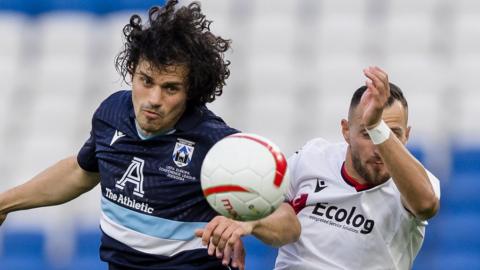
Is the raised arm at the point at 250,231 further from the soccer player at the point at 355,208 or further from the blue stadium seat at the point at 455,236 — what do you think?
the blue stadium seat at the point at 455,236

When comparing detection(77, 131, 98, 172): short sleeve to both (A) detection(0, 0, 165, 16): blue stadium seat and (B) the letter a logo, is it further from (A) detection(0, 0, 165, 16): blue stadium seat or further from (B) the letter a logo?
(A) detection(0, 0, 165, 16): blue stadium seat

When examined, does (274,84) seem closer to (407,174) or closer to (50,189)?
(50,189)

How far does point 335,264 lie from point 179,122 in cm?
112

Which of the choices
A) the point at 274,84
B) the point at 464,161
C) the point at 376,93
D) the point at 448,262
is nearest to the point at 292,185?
the point at 376,93

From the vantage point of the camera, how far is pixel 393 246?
5727 millimetres

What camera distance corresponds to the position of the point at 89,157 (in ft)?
19.1

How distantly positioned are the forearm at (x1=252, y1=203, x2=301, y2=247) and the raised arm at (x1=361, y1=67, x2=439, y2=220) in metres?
0.55

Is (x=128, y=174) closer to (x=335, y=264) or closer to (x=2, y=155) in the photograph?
(x=335, y=264)

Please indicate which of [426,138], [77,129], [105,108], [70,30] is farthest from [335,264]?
[70,30]

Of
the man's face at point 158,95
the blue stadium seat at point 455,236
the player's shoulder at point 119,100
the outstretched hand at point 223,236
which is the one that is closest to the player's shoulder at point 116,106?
the player's shoulder at point 119,100

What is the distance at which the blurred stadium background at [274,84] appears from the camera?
1080 centimetres

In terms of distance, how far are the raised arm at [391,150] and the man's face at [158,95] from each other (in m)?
0.91

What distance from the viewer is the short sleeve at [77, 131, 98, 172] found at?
5785mm

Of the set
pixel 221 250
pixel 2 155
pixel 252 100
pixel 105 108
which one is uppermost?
pixel 105 108
